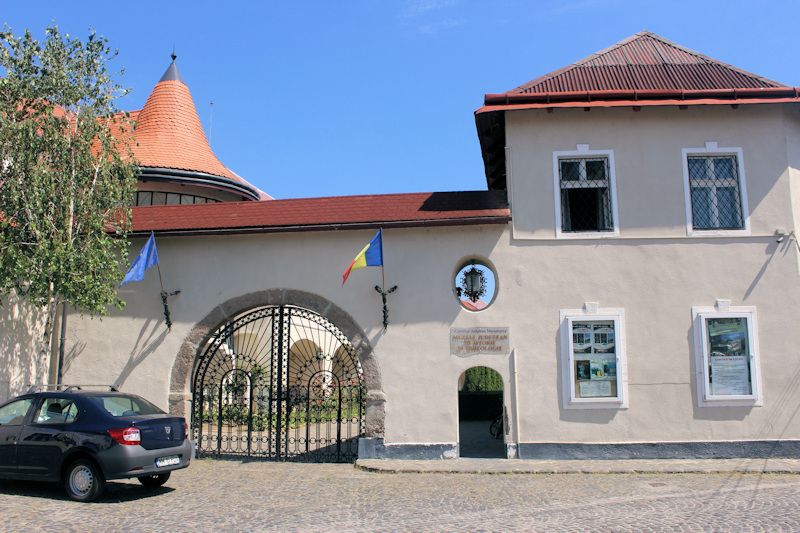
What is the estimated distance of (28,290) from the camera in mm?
12031

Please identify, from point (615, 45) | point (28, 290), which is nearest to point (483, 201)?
point (615, 45)

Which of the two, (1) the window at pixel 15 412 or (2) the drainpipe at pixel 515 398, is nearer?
(1) the window at pixel 15 412

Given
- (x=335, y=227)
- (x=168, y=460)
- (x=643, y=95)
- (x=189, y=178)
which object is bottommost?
(x=168, y=460)

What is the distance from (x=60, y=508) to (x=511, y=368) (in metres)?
7.15

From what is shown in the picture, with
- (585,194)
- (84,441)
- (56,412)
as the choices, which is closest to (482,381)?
(585,194)

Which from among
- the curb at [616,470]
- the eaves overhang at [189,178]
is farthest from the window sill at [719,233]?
the eaves overhang at [189,178]

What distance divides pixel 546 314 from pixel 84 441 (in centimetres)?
750

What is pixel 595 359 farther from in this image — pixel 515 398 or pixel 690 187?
pixel 690 187

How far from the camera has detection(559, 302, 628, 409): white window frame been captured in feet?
39.5

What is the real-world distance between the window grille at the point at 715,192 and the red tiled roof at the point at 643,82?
3.66ft

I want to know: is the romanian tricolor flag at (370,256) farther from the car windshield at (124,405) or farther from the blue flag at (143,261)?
the car windshield at (124,405)

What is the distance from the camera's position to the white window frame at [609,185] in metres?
12.6

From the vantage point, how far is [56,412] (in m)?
9.38

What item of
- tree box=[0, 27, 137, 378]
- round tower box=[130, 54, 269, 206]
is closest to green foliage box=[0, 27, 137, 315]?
tree box=[0, 27, 137, 378]
